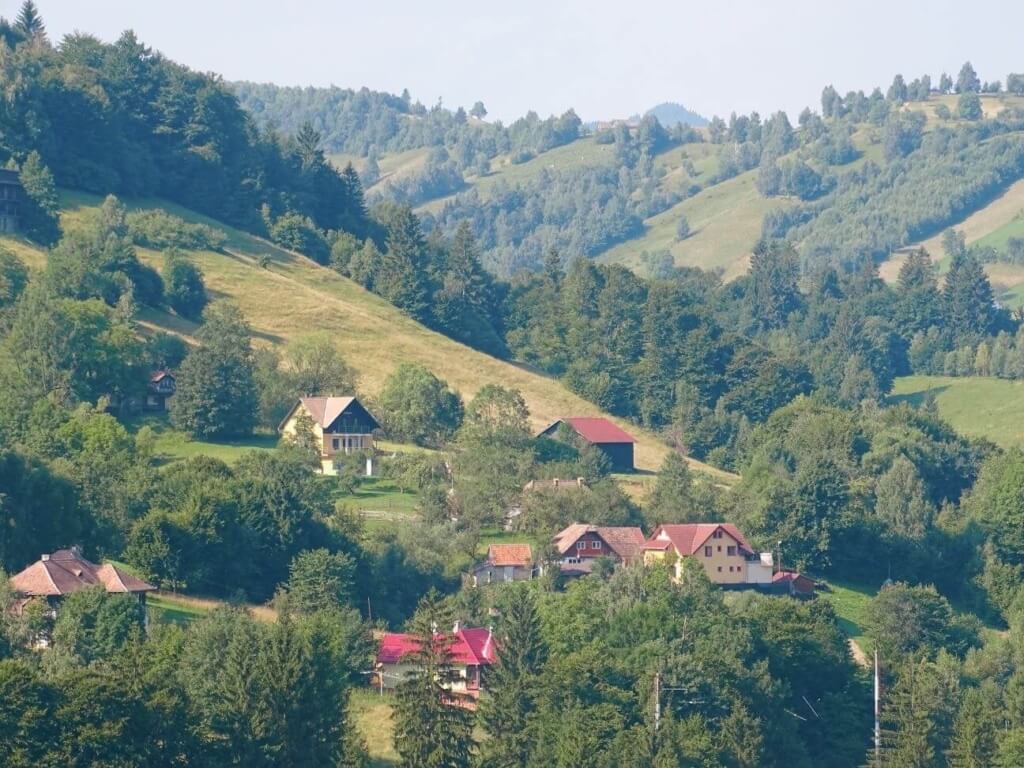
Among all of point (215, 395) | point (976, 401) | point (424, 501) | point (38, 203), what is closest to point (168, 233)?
point (38, 203)

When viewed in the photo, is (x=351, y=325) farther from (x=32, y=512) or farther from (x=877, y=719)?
(x=877, y=719)

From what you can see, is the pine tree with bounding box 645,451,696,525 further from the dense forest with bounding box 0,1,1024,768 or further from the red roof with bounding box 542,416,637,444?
the red roof with bounding box 542,416,637,444

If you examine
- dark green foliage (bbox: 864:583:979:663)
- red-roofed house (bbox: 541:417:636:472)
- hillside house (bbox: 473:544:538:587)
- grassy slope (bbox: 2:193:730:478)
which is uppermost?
grassy slope (bbox: 2:193:730:478)

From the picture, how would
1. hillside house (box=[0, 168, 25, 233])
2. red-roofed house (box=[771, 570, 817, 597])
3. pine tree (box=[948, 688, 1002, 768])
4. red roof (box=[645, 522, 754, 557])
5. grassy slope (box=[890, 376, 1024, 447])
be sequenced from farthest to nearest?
grassy slope (box=[890, 376, 1024, 447]) → hillside house (box=[0, 168, 25, 233]) → red-roofed house (box=[771, 570, 817, 597]) → red roof (box=[645, 522, 754, 557]) → pine tree (box=[948, 688, 1002, 768])

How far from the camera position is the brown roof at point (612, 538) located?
87.3 meters

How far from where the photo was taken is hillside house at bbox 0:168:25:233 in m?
124

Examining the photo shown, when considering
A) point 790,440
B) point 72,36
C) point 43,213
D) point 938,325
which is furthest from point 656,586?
point 938,325

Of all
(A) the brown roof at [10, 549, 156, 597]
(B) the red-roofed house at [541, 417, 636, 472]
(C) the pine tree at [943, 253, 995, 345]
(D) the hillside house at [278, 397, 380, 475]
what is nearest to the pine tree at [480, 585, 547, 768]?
(A) the brown roof at [10, 549, 156, 597]

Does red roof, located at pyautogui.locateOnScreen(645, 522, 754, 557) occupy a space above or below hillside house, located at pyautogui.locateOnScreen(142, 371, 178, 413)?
below

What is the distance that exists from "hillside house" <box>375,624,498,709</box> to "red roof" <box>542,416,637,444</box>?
36.2m

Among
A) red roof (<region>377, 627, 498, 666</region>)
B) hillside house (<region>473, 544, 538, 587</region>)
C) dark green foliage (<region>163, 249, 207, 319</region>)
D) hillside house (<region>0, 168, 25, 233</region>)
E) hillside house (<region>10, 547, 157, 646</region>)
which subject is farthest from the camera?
hillside house (<region>0, 168, 25, 233</region>)

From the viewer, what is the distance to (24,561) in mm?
72312

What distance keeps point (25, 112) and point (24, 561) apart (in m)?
64.7

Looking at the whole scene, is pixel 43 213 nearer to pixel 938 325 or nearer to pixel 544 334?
pixel 544 334
